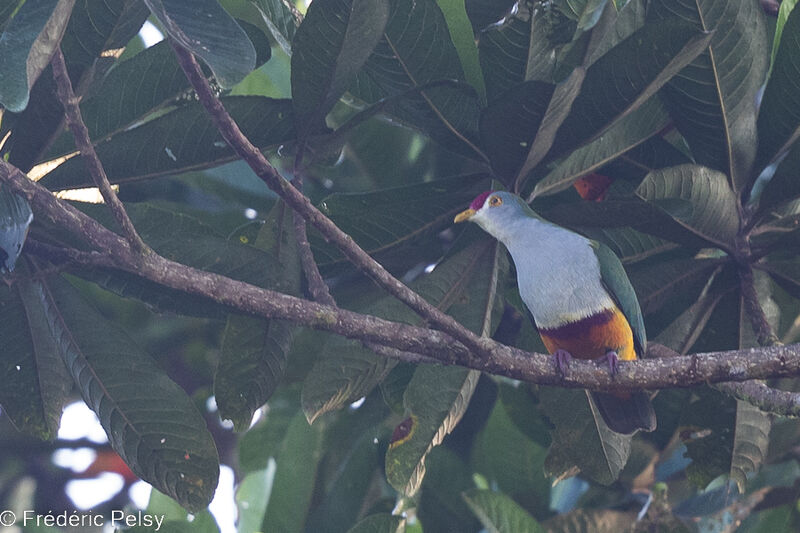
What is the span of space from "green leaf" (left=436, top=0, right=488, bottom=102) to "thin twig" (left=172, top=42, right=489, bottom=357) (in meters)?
0.87

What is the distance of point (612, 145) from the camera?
2594mm

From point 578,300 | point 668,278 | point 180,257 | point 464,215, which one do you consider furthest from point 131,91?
point 668,278

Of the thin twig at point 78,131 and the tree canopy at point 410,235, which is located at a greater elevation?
the thin twig at point 78,131

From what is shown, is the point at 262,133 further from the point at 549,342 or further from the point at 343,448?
the point at 343,448

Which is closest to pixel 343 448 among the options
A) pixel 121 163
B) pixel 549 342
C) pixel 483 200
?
pixel 549 342

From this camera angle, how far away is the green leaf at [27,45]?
1.67 m

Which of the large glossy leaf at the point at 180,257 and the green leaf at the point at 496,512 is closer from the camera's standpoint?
the large glossy leaf at the point at 180,257

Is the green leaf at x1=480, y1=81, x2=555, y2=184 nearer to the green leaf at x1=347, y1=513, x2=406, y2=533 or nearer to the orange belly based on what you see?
the orange belly

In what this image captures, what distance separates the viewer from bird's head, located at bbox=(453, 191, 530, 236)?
2.64 m

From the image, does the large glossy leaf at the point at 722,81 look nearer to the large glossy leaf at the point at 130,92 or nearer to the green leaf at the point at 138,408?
the large glossy leaf at the point at 130,92

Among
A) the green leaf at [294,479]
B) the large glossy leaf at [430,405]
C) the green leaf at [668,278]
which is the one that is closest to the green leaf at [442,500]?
the green leaf at [294,479]

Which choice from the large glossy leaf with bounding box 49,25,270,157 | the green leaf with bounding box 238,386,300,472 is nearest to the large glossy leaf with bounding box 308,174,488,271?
the large glossy leaf with bounding box 49,25,270,157

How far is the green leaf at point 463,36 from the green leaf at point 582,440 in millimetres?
1069

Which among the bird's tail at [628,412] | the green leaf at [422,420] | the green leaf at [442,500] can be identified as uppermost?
the green leaf at [422,420]
